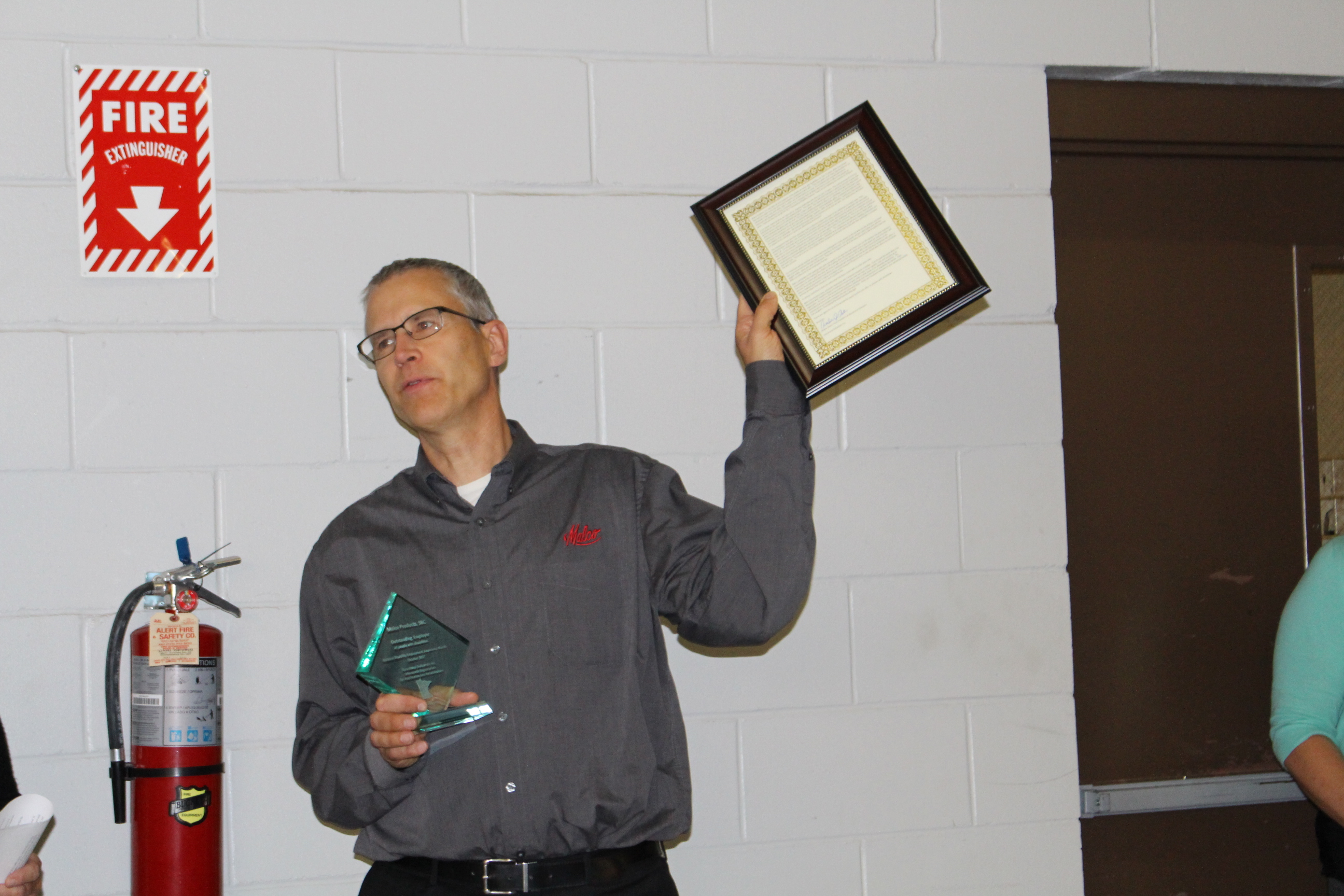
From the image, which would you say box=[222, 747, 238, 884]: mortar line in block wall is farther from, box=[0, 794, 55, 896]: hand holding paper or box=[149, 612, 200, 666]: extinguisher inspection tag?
box=[0, 794, 55, 896]: hand holding paper

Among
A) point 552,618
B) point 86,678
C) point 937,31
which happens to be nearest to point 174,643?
point 86,678

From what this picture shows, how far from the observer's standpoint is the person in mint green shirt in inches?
68.4

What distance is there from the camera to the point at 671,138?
6.82 ft

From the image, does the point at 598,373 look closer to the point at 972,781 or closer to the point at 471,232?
the point at 471,232

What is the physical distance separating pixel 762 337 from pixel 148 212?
1043mm

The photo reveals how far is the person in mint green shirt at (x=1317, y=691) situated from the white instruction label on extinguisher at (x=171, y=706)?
1627mm

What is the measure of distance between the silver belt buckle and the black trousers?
0.01 m

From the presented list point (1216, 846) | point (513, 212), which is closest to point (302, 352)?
point (513, 212)

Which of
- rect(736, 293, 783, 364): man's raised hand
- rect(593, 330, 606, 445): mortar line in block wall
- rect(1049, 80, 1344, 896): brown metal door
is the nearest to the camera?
rect(736, 293, 783, 364): man's raised hand

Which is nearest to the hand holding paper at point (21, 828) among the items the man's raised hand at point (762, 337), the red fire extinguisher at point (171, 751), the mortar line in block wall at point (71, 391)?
the red fire extinguisher at point (171, 751)

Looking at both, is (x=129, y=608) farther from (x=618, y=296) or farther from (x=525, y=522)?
(x=618, y=296)

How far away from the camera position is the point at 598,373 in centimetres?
204

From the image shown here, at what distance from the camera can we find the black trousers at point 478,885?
161cm

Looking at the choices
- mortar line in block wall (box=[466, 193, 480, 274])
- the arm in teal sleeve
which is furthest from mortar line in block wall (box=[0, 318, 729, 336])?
the arm in teal sleeve
